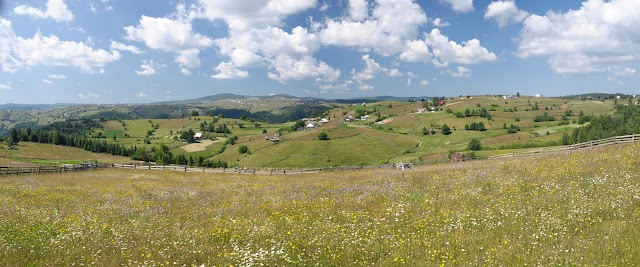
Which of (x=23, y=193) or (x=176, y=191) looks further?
(x=176, y=191)

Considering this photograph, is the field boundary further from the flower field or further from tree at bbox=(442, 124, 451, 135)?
tree at bbox=(442, 124, 451, 135)

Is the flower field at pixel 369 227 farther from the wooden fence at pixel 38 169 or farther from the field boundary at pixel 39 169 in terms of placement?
the wooden fence at pixel 38 169

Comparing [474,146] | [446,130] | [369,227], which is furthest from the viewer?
[446,130]

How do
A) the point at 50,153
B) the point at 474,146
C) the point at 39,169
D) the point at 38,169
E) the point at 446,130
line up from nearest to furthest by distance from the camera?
1. the point at 39,169
2. the point at 38,169
3. the point at 50,153
4. the point at 474,146
5. the point at 446,130

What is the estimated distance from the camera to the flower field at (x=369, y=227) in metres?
9.45

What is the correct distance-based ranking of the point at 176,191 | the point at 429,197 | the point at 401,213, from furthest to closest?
the point at 176,191, the point at 429,197, the point at 401,213

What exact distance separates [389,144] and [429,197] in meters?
147

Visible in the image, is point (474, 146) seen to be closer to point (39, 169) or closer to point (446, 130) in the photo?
point (446, 130)

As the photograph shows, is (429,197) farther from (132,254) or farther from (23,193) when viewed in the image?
(23,193)

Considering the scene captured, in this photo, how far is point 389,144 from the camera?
161 metres

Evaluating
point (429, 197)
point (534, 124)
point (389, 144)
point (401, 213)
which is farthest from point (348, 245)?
point (534, 124)

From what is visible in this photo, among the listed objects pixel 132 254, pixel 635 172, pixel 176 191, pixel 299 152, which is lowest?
pixel 299 152

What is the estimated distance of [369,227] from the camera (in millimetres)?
12477

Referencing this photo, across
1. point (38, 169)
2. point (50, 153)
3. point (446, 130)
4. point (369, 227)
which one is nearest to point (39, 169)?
point (38, 169)
